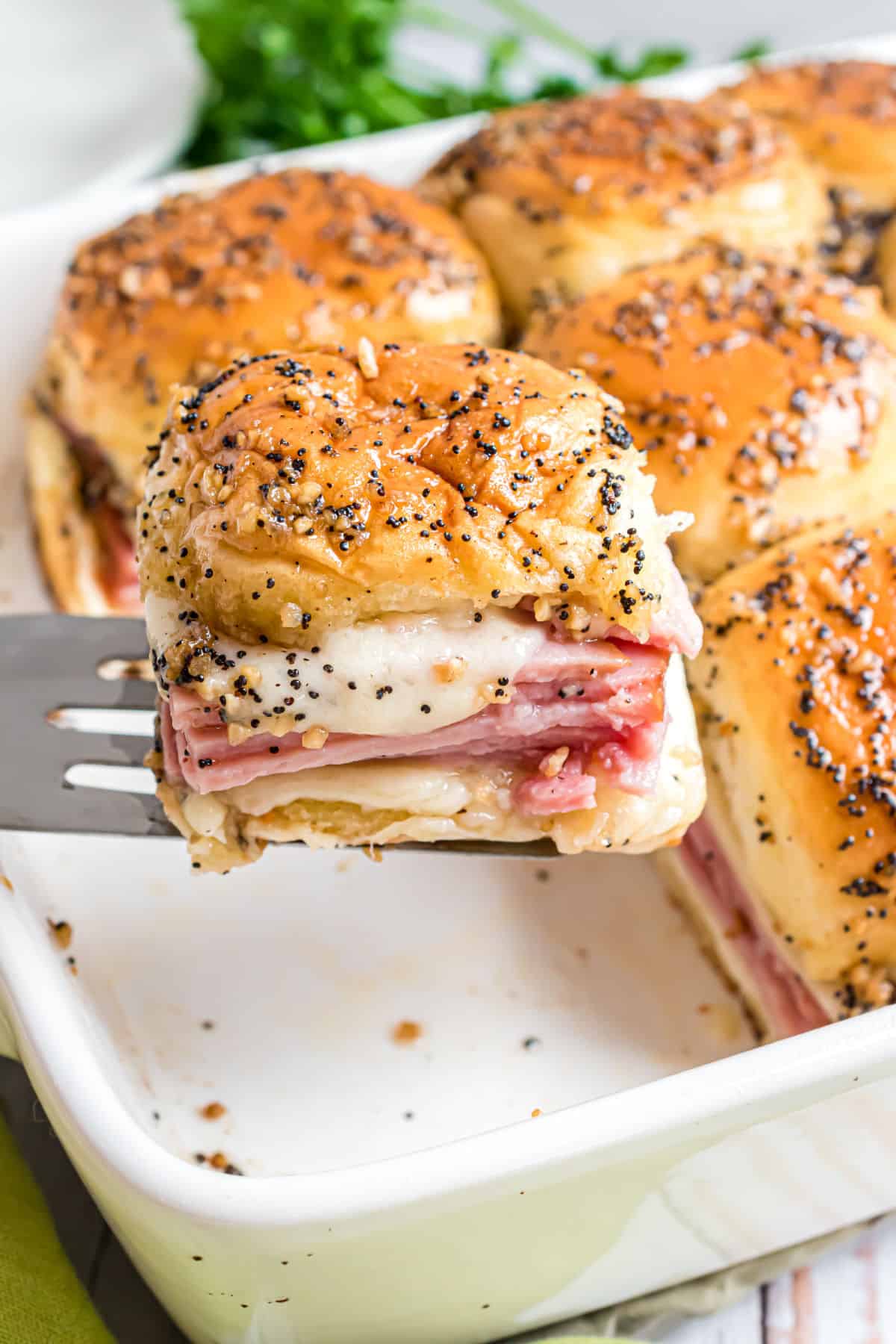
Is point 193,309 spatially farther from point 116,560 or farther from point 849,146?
point 849,146

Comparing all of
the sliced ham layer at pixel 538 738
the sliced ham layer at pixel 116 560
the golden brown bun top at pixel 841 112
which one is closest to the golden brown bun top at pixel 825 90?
the golden brown bun top at pixel 841 112

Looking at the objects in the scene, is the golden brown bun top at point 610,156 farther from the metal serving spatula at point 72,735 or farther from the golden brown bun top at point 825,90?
the metal serving spatula at point 72,735

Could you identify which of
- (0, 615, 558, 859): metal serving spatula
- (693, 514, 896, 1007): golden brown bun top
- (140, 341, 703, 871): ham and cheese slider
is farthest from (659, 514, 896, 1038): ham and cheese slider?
(0, 615, 558, 859): metal serving spatula

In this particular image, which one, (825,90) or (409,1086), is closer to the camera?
(409,1086)

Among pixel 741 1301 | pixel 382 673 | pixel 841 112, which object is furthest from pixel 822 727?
pixel 841 112

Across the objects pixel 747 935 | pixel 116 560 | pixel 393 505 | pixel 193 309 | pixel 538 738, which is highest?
pixel 393 505

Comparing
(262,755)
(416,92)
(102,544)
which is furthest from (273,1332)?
(416,92)
